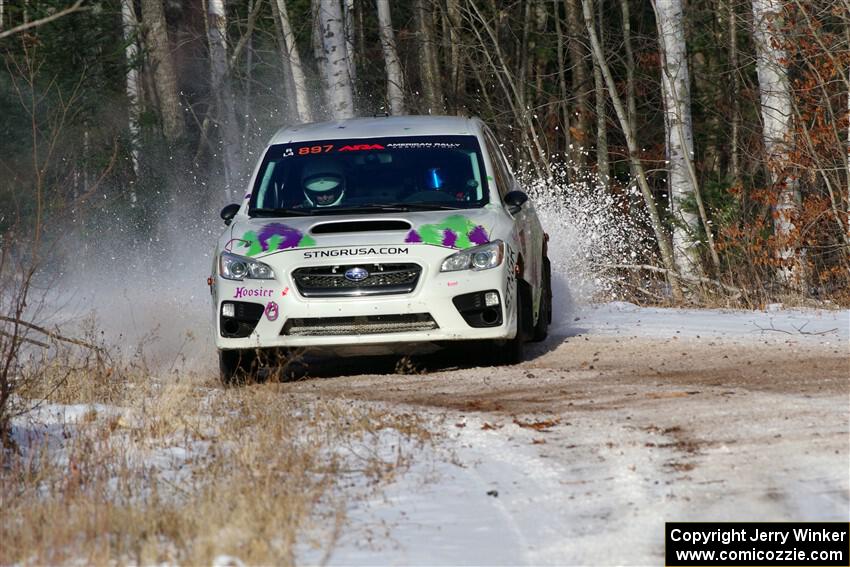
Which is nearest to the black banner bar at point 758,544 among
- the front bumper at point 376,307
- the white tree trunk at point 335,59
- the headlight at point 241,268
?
the front bumper at point 376,307

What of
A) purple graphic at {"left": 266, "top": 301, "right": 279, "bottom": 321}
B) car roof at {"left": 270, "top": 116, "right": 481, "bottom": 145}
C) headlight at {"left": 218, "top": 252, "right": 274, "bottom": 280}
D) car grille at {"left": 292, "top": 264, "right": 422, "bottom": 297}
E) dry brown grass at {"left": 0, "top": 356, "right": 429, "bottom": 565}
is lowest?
dry brown grass at {"left": 0, "top": 356, "right": 429, "bottom": 565}

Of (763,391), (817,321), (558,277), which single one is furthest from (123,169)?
(763,391)

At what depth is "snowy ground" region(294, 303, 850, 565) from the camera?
5539 millimetres

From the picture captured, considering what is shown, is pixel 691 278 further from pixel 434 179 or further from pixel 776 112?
pixel 434 179

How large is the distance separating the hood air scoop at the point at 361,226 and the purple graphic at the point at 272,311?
0.57 meters

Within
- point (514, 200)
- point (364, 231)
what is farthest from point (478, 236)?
point (514, 200)

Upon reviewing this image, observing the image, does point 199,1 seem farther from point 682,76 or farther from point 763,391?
point 763,391

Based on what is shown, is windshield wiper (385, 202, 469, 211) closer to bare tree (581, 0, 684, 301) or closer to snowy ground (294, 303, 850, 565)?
snowy ground (294, 303, 850, 565)

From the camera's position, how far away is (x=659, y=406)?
8039 mm

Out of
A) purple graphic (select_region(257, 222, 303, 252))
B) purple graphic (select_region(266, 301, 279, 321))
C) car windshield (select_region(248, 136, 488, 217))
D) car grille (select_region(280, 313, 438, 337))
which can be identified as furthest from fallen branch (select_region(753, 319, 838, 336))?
purple graphic (select_region(266, 301, 279, 321))

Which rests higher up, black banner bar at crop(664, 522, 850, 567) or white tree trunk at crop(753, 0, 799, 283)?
white tree trunk at crop(753, 0, 799, 283)

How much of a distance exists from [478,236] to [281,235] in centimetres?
133

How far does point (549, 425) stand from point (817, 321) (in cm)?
543

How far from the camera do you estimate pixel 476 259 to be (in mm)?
9742
